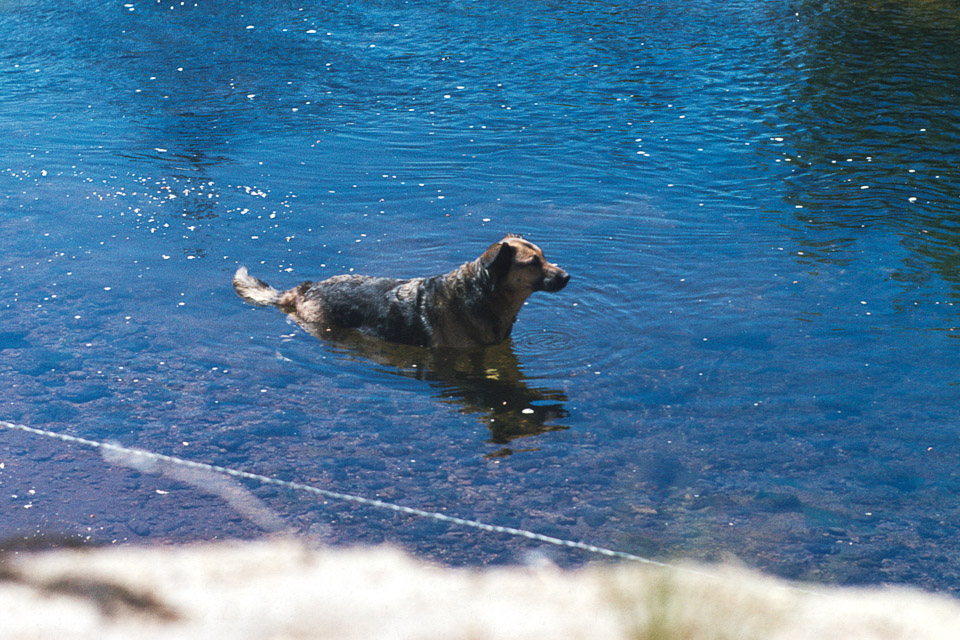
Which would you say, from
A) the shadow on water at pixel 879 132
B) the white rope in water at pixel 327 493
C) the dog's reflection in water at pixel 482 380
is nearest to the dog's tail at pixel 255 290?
the dog's reflection in water at pixel 482 380

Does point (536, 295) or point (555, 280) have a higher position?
point (555, 280)

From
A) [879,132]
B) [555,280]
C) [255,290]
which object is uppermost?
[555,280]

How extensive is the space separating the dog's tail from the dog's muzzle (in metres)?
2.51

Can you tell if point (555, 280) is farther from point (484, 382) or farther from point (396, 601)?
point (396, 601)

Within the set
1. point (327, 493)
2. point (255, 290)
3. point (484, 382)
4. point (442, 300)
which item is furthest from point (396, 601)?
point (255, 290)

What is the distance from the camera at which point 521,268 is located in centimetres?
797

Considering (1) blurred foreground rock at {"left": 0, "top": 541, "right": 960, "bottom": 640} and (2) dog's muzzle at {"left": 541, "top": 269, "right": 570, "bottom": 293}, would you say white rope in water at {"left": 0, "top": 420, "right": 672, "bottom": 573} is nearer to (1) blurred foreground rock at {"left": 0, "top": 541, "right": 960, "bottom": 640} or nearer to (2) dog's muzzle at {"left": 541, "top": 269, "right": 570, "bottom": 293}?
(1) blurred foreground rock at {"left": 0, "top": 541, "right": 960, "bottom": 640}

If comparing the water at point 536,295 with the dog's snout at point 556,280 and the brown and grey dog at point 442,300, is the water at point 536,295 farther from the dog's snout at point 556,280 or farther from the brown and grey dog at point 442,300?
the dog's snout at point 556,280

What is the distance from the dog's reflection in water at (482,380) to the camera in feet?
23.8

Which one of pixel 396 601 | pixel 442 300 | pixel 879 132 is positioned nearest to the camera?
pixel 396 601

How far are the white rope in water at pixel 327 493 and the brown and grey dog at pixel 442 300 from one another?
218cm

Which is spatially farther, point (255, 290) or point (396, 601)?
point (255, 290)

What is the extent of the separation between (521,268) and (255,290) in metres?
2.63

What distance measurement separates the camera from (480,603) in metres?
5.29
